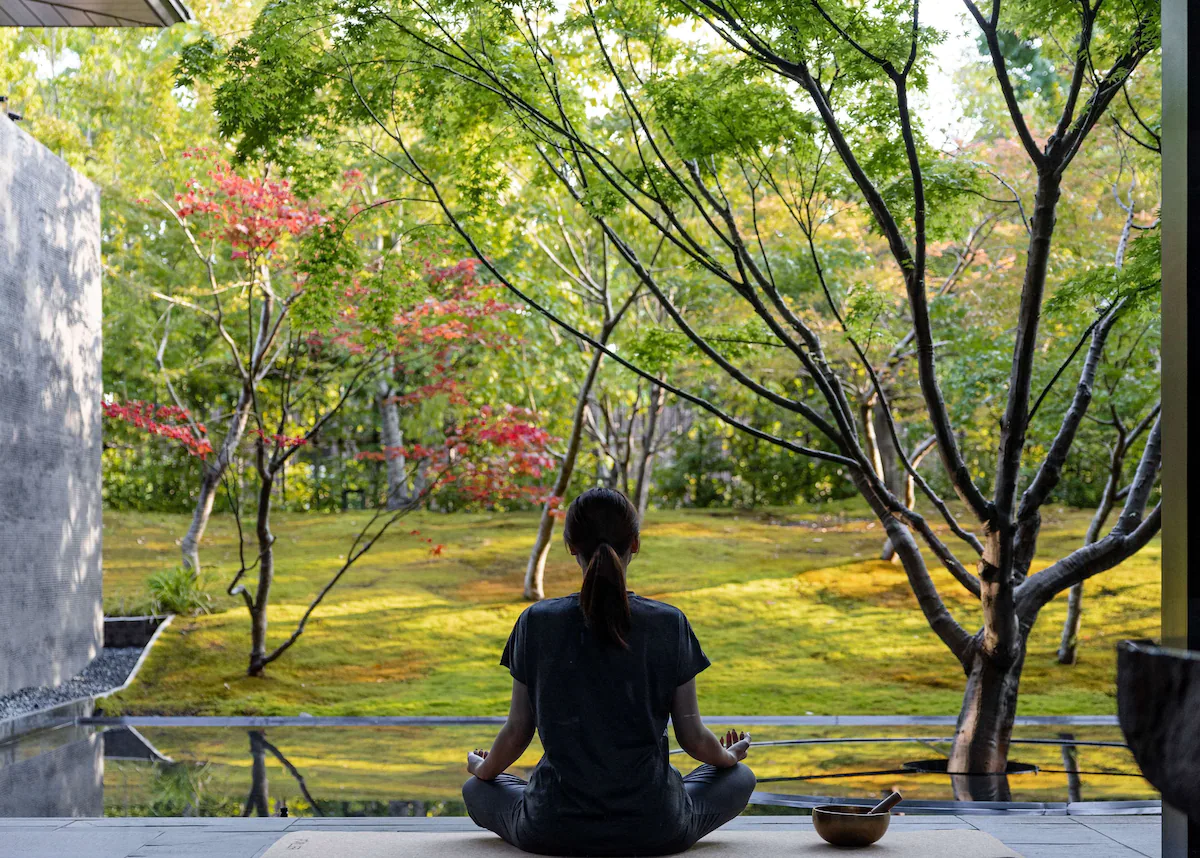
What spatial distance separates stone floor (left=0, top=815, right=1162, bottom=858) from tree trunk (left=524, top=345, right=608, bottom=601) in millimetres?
4753

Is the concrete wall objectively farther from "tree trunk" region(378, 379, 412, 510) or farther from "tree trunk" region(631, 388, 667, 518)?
"tree trunk" region(631, 388, 667, 518)

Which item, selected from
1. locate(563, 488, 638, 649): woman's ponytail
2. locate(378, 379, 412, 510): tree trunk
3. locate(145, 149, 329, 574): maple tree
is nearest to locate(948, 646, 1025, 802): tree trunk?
locate(563, 488, 638, 649): woman's ponytail

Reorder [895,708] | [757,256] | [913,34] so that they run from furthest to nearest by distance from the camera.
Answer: [757,256]
[895,708]
[913,34]

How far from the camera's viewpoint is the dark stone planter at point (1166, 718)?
1532 millimetres

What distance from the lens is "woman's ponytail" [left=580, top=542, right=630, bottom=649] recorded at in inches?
85.9

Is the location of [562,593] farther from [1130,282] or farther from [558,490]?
[1130,282]

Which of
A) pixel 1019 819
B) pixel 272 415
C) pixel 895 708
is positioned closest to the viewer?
pixel 1019 819

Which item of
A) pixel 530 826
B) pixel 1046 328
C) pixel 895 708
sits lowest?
pixel 895 708

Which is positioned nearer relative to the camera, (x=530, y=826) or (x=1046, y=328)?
(x=530, y=826)

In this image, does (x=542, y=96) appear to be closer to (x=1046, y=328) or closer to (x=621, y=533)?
(x=621, y=533)

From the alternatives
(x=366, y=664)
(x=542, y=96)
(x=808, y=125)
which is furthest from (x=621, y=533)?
(x=366, y=664)

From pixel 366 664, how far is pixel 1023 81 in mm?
6134

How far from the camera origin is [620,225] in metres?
8.19

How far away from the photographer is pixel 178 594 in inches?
323
